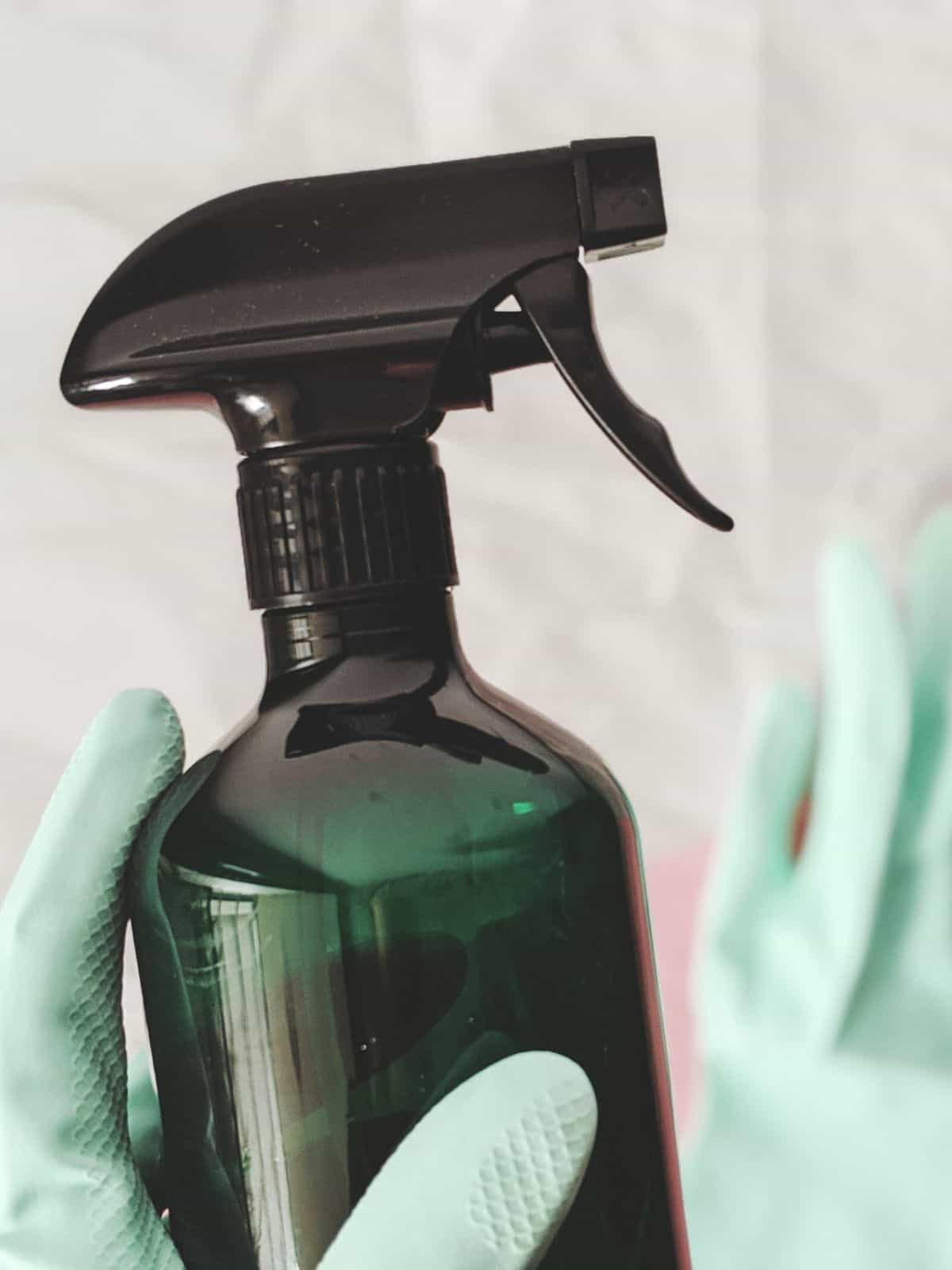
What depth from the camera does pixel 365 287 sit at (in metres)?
0.26

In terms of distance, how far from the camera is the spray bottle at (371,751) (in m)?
0.25

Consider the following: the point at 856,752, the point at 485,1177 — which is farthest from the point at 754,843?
the point at 485,1177

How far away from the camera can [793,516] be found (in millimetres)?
570

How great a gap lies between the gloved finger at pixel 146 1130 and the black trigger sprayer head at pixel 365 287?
19 cm

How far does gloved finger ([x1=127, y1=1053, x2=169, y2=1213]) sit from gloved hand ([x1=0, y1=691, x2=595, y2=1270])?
0.12 ft

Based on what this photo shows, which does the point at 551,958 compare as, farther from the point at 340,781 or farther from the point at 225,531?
the point at 225,531

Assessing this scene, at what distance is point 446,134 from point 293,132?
60 mm

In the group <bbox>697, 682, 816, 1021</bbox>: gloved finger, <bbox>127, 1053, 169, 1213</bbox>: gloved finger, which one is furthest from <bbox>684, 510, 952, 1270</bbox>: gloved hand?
<bbox>127, 1053, 169, 1213</bbox>: gloved finger

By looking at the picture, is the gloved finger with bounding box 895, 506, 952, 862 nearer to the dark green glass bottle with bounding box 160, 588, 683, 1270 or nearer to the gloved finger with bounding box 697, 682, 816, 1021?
the gloved finger with bounding box 697, 682, 816, 1021

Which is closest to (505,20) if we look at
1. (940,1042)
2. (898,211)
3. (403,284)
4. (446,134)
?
(446,134)

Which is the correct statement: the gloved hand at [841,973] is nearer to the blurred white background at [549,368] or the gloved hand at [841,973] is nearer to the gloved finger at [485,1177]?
the blurred white background at [549,368]

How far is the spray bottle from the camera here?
25cm

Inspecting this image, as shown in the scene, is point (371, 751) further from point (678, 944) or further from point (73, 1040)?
point (678, 944)

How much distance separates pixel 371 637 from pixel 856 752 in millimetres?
353
